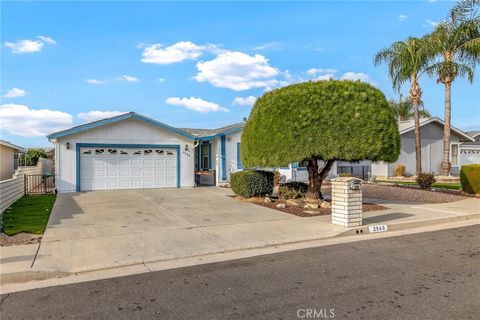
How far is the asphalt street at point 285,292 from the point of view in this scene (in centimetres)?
420

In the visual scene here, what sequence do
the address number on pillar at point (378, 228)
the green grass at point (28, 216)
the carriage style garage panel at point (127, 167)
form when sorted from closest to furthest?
the green grass at point (28, 216) < the address number on pillar at point (378, 228) < the carriage style garage panel at point (127, 167)

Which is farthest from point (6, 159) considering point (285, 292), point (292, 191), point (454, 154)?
point (454, 154)

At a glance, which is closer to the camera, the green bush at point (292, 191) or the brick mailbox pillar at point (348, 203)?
the brick mailbox pillar at point (348, 203)

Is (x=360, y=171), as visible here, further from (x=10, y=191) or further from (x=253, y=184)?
(x=10, y=191)

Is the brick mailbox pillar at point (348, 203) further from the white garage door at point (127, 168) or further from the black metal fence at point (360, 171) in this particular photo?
the black metal fence at point (360, 171)

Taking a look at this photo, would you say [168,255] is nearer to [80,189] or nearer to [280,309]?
[280,309]

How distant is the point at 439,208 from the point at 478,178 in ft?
16.8

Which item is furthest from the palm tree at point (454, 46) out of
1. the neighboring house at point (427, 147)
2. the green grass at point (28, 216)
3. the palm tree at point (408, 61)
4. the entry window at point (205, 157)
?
the green grass at point (28, 216)

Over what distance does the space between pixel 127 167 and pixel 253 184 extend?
763 cm

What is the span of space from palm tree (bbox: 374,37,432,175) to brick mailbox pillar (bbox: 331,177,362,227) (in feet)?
49.2

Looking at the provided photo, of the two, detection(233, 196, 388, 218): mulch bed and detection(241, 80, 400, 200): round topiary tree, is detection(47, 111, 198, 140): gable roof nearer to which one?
detection(233, 196, 388, 218): mulch bed

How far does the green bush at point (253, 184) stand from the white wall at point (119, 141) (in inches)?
240

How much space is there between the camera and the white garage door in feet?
58.6

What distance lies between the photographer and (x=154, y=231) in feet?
27.7
